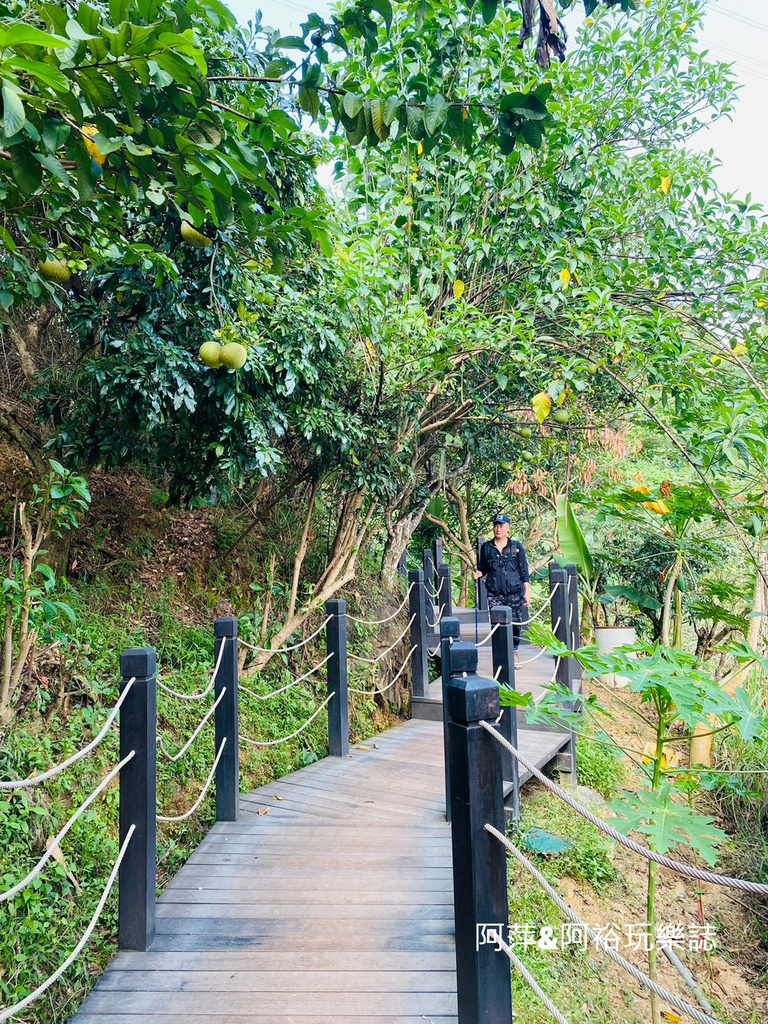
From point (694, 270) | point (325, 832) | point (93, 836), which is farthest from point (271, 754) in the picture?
point (694, 270)

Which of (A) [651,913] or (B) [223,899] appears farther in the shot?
(B) [223,899]

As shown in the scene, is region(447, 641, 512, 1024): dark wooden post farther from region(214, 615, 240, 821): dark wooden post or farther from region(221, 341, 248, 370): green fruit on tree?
region(221, 341, 248, 370): green fruit on tree

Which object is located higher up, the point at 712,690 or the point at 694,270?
the point at 694,270

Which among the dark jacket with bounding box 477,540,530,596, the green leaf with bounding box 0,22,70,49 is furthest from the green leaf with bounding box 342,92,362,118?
the dark jacket with bounding box 477,540,530,596

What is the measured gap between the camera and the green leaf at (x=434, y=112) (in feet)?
6.71

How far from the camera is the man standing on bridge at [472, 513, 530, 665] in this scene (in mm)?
7137

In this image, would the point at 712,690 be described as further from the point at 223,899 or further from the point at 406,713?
the point at 406,713

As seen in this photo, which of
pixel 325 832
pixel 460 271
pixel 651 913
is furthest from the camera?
pixel 460 271

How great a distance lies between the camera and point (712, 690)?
2074 mm

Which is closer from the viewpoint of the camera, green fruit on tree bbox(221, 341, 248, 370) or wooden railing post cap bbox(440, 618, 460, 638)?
green fruit on tree bbox(221, 341, 248, 370)

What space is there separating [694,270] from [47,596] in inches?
243

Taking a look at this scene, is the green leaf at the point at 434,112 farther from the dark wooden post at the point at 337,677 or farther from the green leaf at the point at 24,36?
the dark wooden post at the point at 337,677

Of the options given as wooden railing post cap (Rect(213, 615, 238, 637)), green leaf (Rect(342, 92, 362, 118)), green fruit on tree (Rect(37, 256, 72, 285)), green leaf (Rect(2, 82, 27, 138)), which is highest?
green leaf (Rect(342, 92, 362, 118))

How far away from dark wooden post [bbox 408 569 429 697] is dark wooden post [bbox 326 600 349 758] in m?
1.47
